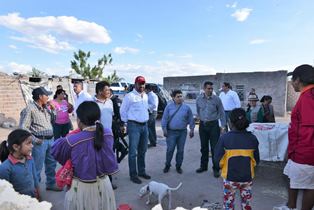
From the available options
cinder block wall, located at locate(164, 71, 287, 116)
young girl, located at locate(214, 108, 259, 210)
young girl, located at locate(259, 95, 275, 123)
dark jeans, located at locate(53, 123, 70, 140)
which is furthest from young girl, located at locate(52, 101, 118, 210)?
cinder block wall, located at locate(164, 71, 287, 116)

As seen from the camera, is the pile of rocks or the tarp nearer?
the tarp

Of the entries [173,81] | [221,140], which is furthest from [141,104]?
[173,81]

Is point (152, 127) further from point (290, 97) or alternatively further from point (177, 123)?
point (290, 97)

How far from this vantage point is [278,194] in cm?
476

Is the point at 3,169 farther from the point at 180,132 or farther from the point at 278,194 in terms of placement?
the point at 278,194

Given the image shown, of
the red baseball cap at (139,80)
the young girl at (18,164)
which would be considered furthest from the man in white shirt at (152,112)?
the young girl at (18,164)

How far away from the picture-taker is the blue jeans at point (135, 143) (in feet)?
17.3

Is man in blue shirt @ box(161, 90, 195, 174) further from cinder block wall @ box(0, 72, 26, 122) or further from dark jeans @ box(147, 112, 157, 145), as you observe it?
cinder block wall @ box(0, 72, 26, 122)

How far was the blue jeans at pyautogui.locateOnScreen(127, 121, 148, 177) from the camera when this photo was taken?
5.27 m

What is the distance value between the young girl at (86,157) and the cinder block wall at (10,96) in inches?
525

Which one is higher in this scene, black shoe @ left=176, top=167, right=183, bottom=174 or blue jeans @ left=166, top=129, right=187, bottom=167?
blue jeans @ left=166, top=129, right=187, bottom=167

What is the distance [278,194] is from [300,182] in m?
2.17

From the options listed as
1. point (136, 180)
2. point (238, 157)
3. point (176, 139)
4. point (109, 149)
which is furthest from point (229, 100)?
point (109, 149)

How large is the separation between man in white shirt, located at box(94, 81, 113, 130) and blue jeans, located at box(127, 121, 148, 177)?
634 millimetres
